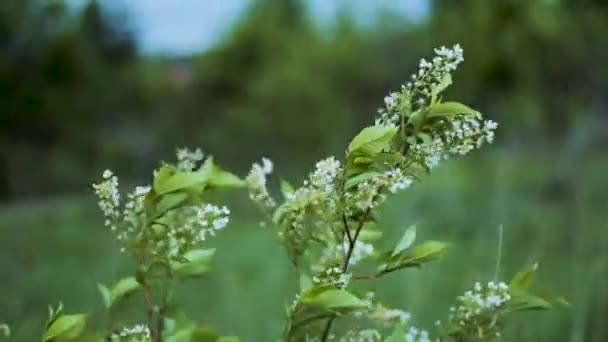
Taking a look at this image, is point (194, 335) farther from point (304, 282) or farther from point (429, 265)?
point (429, 265)

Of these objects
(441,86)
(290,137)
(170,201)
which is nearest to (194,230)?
(170,201)

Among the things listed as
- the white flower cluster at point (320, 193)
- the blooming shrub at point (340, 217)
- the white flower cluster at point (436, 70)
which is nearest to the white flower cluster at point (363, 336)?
the blooming shrub at point (340, 217)

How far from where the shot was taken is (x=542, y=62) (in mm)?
5273

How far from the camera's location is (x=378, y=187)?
805 mm

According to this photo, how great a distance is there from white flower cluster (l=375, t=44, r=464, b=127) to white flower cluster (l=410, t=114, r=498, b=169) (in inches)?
1.1

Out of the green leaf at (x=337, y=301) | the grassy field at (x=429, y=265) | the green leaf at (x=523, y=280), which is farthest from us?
the grassy field at (x=429, y=265)

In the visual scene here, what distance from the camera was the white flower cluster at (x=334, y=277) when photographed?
Answer: 81 cm

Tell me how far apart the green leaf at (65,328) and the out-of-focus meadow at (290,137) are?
22 cm

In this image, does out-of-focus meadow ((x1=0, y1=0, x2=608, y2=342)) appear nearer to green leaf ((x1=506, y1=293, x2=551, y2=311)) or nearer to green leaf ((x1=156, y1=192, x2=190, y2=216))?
green leaf ((x1=156, y1=192, x2=190, y2=216))

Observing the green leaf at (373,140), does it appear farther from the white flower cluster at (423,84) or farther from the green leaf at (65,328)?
the green leaf at (65,328)

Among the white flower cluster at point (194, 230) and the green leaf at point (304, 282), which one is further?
the green leaf at point (304, 282)

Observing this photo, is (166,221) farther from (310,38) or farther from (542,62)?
(310,38)

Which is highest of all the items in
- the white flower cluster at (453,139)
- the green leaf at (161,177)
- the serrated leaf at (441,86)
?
the serrated leaf at (441,86)

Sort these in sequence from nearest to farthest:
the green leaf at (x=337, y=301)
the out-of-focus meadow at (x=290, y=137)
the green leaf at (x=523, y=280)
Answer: the green leaf at (x=337, y=301) → the green leaf at (x=523, y=280) → the out-of-focus meadow at (x=290, y=137)
